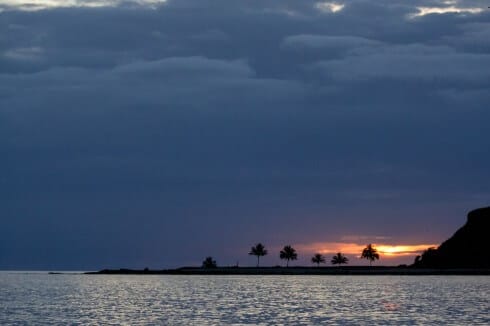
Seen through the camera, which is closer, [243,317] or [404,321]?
[404,321]

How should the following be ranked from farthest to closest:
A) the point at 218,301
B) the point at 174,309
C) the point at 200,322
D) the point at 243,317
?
the point at 218,301, the point at 174,309, the point at 243,317, the point at 200,322

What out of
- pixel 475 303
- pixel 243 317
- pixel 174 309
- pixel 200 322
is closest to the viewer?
pixel 200 322

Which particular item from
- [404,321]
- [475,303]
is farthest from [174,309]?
[475,303]

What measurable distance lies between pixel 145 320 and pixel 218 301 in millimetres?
37673

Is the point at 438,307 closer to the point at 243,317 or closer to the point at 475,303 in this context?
the point at 475,303

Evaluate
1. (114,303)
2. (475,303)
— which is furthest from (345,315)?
(114,303)

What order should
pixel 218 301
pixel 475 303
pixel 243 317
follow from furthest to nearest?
pixel 218 301 → pixel 475 303 → pixel 243 317

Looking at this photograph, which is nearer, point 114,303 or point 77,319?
point 77,319

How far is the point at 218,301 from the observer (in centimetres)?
12875

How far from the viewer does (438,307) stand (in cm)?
11150

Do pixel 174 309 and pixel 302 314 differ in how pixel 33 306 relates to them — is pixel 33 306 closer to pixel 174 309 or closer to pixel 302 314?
pixel 174 309

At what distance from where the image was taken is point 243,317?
9538cm

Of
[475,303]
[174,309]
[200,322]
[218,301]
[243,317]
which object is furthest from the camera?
[218,301]

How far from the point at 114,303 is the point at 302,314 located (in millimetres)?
37152
